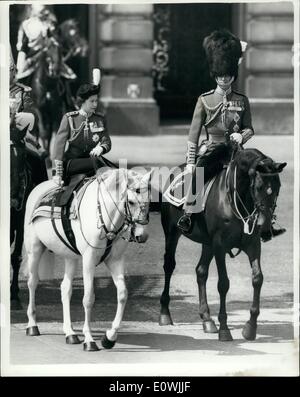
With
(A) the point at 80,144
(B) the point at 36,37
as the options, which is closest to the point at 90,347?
(A) the point at 80,144

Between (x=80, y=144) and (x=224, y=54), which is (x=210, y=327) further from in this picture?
(x=224, y=54)

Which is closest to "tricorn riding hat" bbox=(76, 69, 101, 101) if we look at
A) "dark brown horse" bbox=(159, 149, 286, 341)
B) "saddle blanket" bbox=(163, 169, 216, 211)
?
"saddle blanket" bbox=(163, 169, 216, 211)

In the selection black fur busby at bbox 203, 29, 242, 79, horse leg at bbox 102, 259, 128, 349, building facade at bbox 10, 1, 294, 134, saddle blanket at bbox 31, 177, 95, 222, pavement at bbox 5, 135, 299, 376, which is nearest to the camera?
pavement at bbox 5, 135, 299, 376

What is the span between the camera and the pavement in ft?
44.5

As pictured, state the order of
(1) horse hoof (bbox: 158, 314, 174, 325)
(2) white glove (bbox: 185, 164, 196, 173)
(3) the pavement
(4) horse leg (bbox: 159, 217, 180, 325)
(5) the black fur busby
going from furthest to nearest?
(4) horse leg (bbox: 159, 217, 180, 325) → (1) horse hoof (bbox: 158, 314, 174, 325) → (2) white glove (bbox: 185, 164, 196, 173) → (5) the black fur busby → (3) the pavement

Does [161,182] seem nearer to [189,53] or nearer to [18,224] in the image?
[18,224]

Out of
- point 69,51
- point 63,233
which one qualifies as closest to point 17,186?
point 63,233

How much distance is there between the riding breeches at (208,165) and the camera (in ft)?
48.2

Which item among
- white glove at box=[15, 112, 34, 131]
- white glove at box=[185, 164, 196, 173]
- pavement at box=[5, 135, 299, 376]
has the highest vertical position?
white glove at box=[15, 112, 34, 131]

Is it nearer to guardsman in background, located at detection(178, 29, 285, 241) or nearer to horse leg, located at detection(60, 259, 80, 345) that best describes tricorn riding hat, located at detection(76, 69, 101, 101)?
guardsman in background, located at detection(178, 29, 285, 241)

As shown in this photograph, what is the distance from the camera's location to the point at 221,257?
14492mm

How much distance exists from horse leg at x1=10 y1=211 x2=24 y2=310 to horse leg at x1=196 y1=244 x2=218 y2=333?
208cm

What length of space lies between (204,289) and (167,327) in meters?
0.59

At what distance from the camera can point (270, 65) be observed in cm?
2680
